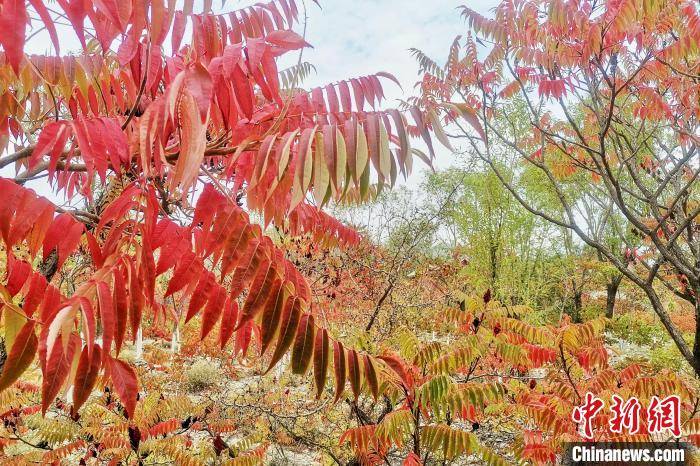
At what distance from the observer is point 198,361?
985cm

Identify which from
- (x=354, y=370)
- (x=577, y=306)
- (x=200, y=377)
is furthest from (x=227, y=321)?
(x=577, y=306)

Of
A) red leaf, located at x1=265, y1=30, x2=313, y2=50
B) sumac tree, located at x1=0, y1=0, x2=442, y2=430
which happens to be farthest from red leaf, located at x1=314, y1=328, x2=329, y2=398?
red leaf, located at x1=265, y1=30, x2=313, y2=50

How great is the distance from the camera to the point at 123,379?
110 centimetres

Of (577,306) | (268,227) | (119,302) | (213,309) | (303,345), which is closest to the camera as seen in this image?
(119,302)

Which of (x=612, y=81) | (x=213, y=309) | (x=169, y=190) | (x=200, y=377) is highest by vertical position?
(x=612, y=81)

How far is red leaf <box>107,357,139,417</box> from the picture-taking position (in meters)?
1.07

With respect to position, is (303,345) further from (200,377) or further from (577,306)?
(577,306)

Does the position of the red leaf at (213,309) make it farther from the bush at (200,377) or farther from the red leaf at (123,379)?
the bush at (200,377)

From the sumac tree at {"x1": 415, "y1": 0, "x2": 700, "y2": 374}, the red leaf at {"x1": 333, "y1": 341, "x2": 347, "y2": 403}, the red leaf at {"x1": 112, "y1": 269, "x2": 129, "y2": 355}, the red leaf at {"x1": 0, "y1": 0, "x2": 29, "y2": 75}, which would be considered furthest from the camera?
→ the sumac tree at {"x1": 415, "y1": 0, "x2": 700, "y2": 374}

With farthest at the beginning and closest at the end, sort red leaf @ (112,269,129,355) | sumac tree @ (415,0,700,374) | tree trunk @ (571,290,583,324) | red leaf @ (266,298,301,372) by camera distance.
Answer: tree trunk @ (571,290,583,324)
sumac tree @ (415,0,700,374)
red leaf @ (266,298,301,372)
red leaf @ (112,269,129,355)

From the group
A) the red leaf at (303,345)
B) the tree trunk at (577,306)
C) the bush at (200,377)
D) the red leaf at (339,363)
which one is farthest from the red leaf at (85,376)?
the tree trunk at (577,306)

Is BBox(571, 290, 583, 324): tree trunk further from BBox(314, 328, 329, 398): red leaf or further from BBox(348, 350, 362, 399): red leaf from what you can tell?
BBox(314, 328, 329, 398): red leaf

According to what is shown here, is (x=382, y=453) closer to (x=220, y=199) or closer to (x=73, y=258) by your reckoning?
(x=220, y=199)

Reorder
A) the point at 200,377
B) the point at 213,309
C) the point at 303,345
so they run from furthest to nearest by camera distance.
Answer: the point at 200,377 → the point at 213,309 → the point at 303,345
